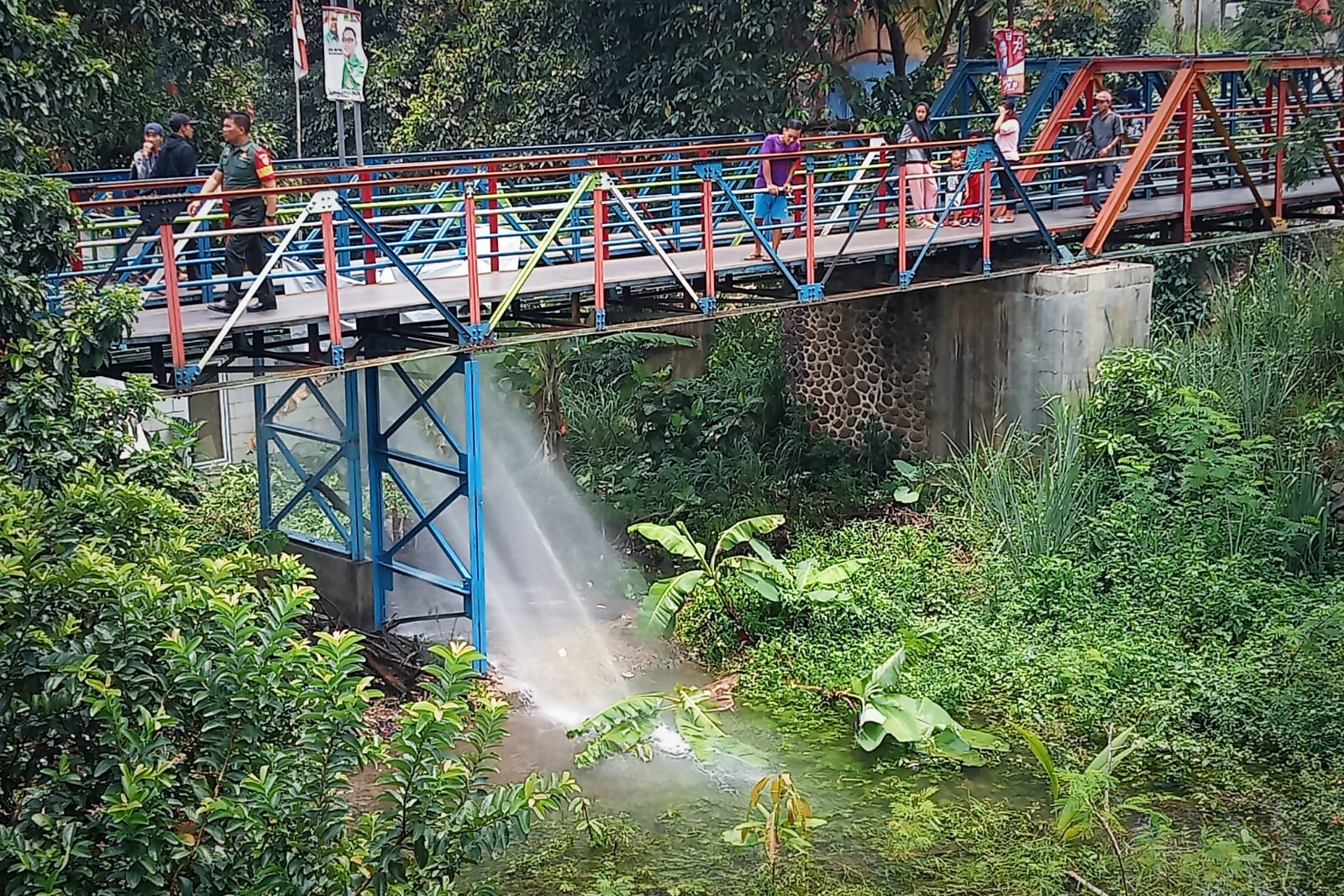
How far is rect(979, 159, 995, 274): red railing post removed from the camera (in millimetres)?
13008

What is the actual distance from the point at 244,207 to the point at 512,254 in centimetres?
223

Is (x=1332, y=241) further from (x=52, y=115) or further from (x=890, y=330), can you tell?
(x=52, y=115)

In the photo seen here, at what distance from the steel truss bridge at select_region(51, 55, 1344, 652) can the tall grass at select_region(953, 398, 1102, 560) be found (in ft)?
5.68

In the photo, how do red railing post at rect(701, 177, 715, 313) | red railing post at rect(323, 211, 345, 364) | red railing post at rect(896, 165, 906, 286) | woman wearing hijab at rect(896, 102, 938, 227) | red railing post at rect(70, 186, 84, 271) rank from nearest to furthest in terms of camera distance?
red railing post at rect(70, 186, 84, 271), red railing post at rect(323, 211, 345, 364), red railing post at rect(701, 177, 715, 313), red railing post at rect(896, 165, 906, 286), woman wearing hijab at rect(896, 102, 938, 227)

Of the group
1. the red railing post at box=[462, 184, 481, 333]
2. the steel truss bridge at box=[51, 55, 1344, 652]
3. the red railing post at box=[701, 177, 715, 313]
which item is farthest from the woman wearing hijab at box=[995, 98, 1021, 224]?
the red railing post at box=[462, 184, 481, 333]

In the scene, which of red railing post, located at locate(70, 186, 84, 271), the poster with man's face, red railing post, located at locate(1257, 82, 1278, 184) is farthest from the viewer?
red railing post, located at locate(1257, 82, 1278, 184)

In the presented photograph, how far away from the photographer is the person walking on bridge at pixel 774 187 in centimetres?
1255

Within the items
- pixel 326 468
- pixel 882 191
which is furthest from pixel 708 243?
pixel 882 191

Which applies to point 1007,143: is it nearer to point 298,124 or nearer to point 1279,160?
point 1279,160

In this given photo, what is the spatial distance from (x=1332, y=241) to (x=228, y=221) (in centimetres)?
1560

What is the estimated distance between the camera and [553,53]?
20.6 m

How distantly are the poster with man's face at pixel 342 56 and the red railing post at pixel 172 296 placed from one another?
7.45 feet

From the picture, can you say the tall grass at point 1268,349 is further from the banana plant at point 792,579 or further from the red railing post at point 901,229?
the banana plant at point 792,579

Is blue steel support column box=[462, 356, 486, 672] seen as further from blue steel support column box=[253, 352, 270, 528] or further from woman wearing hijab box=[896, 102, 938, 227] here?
woman wearing hijab box=[896, 102, 938, 227]
